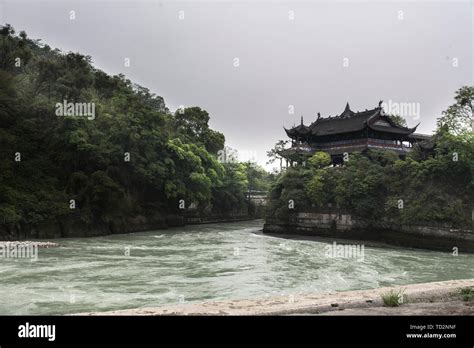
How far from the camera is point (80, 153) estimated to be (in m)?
34.1

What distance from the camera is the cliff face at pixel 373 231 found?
28.7 metres

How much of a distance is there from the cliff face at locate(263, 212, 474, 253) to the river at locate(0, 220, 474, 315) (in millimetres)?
2186

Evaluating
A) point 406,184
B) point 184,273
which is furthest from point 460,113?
point 184,273

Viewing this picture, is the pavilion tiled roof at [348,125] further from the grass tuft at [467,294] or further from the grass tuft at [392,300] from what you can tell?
the grass tuft at [392,300]

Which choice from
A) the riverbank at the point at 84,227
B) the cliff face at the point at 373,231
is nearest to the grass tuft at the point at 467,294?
the cliff face at the point at 373,231

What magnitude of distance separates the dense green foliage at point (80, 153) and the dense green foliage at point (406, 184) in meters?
10.3

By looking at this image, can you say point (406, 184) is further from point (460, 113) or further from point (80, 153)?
point (80, 153)

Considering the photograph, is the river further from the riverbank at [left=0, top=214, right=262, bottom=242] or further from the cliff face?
the riverbank at [left=0, top=214, right=262, bottom=242]

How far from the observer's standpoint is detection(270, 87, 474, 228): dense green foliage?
3066 centimetres

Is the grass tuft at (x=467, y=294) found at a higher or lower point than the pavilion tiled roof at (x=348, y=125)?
lower
